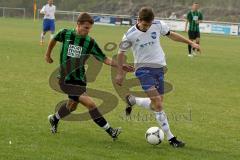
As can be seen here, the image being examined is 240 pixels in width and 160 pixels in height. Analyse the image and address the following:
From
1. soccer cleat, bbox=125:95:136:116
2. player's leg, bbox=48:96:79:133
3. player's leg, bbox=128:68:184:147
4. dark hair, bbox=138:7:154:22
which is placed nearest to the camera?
dark hair, bbox=138:7:154:22

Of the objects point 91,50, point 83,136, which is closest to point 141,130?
point 83,136

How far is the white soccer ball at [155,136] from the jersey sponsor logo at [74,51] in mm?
1491

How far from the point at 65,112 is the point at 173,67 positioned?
10.7 meters

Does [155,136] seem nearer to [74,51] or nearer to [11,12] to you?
[74,51]

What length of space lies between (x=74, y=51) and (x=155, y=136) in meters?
1.65

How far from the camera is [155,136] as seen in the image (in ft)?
25.4

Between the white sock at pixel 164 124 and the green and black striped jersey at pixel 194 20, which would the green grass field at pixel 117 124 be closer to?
the white sock at pixel 164 124

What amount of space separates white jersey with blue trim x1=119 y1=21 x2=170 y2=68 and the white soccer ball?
1.01 meters

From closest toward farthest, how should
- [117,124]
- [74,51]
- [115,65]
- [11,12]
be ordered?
[74,51] → [115,65] → [117,124] → [11,12]

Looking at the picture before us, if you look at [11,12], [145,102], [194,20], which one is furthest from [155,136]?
[11,12]

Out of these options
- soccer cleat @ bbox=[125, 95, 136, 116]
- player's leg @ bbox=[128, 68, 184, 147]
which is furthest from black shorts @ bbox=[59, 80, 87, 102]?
soccer cleat @ bbox=[125, 95, 136, 116]

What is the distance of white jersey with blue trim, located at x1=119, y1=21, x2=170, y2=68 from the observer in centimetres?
810

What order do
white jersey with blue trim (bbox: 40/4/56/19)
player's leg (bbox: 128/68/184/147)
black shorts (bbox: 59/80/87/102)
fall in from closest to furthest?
player's leg (bbox: 128/68/184/147)
black shorts (bbox: 59/80/87/102)
white jersey with blue trim (bbox: 40/4/56/19)

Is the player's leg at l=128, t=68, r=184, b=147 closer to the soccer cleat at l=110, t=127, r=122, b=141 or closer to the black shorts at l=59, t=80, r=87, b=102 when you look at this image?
the soccer cleat at l=110, t=127, r=122, b=141
